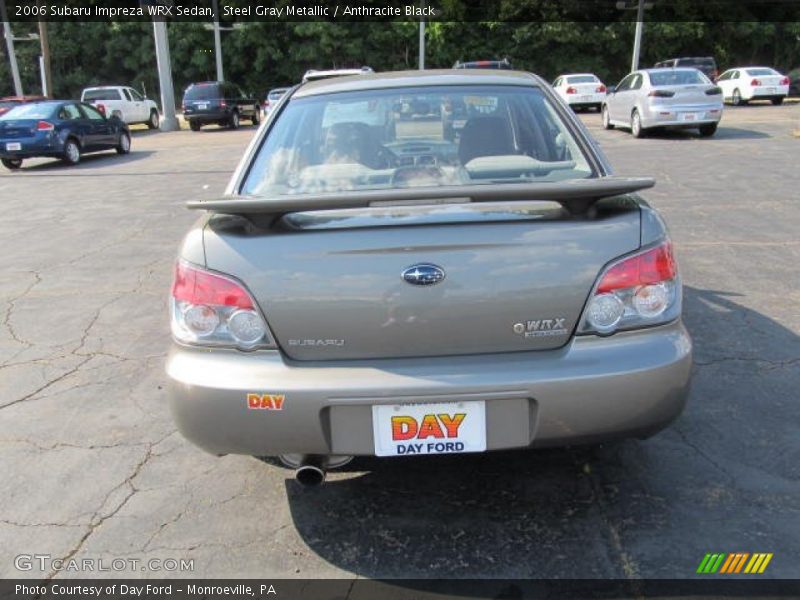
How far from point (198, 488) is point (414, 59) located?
4309 cm

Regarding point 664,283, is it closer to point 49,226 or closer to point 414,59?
point 49,226

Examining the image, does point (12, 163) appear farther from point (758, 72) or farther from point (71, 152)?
point (758, 72)

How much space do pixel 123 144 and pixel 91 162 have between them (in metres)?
1.43

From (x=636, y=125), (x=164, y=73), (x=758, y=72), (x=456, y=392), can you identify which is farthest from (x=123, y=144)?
(x=758, y=72)

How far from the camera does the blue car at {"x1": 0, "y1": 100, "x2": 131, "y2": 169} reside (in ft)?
46.1

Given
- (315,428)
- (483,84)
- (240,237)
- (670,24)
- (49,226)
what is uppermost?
(670,24)

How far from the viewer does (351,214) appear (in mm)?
2389

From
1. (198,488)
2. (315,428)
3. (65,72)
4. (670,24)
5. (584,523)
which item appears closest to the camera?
(315,428)

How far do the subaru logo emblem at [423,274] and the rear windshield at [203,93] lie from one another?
24343 mm

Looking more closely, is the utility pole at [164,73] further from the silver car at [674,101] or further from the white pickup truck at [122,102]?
the silver car at [674,101]

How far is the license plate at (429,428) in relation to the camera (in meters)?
2.24

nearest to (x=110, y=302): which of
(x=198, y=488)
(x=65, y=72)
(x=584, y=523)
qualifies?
(x=198, y=488)

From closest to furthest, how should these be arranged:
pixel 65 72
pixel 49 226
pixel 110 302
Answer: pixel 110 302
pixel 49 226
pixel 65 72

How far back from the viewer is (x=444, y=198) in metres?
2.34
